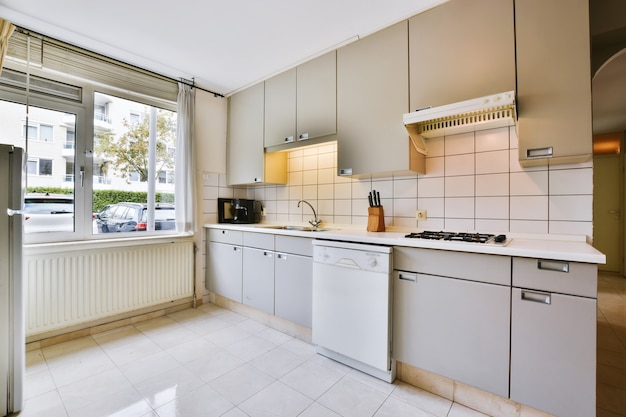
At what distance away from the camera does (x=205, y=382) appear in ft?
5.66

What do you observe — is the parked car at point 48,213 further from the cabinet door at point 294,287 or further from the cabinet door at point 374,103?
the cabinet door at point 374,103

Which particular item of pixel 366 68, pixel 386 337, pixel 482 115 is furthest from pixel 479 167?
pixel 386 337

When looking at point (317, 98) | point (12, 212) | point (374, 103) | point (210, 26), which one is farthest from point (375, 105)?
point (12, 212)

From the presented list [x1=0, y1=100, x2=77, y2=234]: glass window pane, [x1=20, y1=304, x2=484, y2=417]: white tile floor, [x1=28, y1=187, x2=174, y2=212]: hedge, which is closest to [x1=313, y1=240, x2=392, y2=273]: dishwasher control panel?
[x1=20, y1=304, x2=484, y2=417]: white tile floor

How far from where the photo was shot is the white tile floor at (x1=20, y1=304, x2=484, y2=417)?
1.49m

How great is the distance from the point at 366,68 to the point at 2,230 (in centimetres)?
242

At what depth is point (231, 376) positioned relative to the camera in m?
1.78

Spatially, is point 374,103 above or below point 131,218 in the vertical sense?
above

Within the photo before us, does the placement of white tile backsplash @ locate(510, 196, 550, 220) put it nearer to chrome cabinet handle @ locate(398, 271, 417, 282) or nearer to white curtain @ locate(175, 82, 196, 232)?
chrome cabinet handle @ locate(398, 271, 417, 282)

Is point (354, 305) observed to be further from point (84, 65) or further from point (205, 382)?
point (84, 65)

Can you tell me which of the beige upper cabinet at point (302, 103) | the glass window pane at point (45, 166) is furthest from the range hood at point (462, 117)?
the glass window pane at point (45, 166)

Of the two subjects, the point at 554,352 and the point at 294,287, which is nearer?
the point at 554,352

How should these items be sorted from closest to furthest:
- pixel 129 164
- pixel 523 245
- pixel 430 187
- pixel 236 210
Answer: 1. pixel 523 245
2. pixel 430 187
3. pixel 129 164
4. pixel 236 210

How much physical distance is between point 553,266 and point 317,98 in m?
2.00
